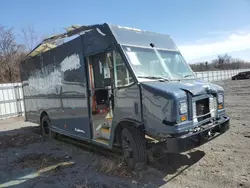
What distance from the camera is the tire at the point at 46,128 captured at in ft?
24.7

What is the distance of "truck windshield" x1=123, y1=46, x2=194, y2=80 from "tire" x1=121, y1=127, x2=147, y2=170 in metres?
1.11

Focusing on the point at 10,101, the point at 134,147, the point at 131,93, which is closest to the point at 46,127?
the point at 134,147

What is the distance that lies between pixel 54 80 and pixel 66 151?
2.18m

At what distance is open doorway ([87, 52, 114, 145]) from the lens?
4.92m

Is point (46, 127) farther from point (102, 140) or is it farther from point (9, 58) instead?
point (9, 58)

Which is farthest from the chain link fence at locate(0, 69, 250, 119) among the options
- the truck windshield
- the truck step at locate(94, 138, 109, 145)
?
the truck windshield

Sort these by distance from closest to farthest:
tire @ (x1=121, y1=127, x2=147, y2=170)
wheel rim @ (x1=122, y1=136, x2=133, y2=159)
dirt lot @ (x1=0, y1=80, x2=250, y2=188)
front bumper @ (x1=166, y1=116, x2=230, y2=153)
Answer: front bumper @ (x1=166, y1=116, x2=230, y2=153) → dirt lot @ (x1=0, y1=80, x2=250, y2=188) → tire @ (x1=121, y1=127, x2=147, y2=170) → wheel rim @ (x1=122, y1=136, x2=133, y2=159)

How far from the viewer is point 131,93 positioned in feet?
13.4

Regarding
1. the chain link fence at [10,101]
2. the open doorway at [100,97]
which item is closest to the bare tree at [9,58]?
the chain link fence at [10,101]

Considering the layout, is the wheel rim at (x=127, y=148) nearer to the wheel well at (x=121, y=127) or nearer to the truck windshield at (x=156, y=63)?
the wheel well at (x=121, y=127)

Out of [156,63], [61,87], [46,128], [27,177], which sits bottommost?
[27,177]

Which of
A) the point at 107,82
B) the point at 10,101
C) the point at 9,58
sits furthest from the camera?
the point at 9,58

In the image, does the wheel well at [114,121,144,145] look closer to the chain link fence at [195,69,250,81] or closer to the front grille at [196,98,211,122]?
the front grille at [196,98,211,122]

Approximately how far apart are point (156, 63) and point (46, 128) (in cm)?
521
